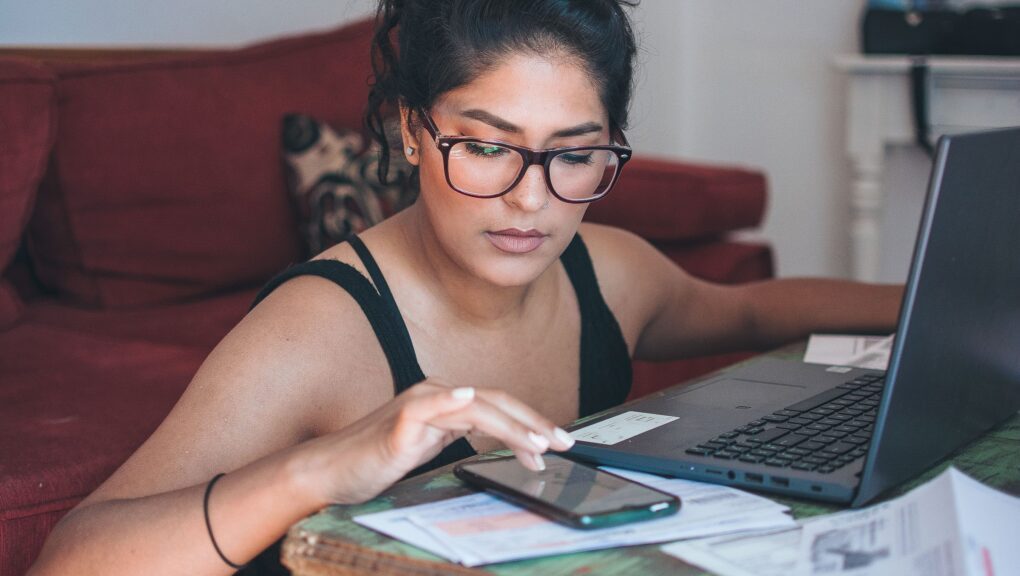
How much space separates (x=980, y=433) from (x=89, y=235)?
158 cm

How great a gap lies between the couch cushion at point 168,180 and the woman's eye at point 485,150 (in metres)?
1.17

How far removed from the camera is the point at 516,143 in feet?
3.88

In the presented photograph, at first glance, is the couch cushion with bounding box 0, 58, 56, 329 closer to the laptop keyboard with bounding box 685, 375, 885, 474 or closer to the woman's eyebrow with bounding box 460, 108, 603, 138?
the woman's eyebrow with bounding box 460, 108, 603, 138

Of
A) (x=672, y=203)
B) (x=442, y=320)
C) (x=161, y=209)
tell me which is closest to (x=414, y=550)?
(x=442, y=320)

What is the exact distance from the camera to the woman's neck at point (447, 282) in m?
1.36

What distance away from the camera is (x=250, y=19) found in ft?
9.07

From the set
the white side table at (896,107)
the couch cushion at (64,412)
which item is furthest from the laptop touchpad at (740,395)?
the white side table at (896,107)

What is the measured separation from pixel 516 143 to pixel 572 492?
412mm

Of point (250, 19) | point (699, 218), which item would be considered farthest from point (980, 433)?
point (250, 19)

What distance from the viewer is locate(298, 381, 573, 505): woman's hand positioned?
0.89 metres

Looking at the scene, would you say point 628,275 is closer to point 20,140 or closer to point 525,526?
point 525,526

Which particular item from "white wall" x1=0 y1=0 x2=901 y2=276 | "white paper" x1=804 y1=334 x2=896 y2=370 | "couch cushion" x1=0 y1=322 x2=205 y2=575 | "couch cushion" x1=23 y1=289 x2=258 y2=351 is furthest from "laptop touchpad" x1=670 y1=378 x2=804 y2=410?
"white wall" x1=0 y1=0 x2=901 y2=276

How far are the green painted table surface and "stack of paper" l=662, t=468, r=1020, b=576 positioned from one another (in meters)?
0.03

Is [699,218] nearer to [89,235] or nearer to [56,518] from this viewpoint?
[89,235]
